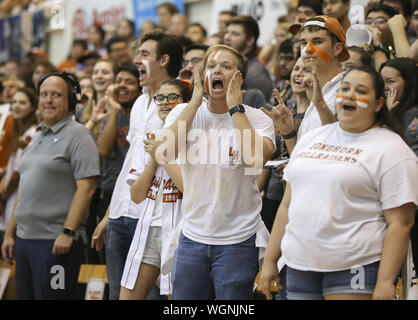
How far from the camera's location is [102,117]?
6.15 metres

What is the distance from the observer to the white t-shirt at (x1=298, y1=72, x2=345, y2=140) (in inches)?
148

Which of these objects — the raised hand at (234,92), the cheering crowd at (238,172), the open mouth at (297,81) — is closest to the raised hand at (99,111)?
the cheering crowd at (238,172)

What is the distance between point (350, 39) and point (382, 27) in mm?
586

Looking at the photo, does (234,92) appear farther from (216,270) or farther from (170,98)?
(216,270)

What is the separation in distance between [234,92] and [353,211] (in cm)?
96

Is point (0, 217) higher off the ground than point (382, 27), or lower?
lower

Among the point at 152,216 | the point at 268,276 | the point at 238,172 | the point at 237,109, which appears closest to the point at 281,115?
the point at 237,109

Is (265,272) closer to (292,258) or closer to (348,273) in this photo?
(292,258)

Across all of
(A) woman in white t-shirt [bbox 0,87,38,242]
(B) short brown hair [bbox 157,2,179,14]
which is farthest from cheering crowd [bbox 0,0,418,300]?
(B) short brown hair [bbox 157,2,179,14]

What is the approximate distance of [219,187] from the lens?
12.3 feet
